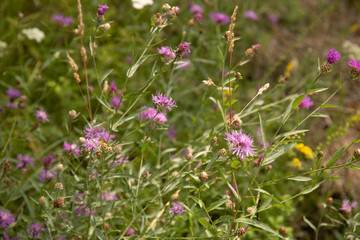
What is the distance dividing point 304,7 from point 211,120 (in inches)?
114

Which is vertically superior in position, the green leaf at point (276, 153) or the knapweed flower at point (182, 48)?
the knapweed flower at point (182, 48)

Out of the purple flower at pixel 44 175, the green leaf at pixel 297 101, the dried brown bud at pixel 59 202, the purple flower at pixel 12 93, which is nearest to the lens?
the green leaf at pixel 297 101

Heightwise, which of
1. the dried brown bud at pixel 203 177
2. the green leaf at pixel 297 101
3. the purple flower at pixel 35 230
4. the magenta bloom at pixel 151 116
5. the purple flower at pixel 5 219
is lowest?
the purple flower at pixel 35 230

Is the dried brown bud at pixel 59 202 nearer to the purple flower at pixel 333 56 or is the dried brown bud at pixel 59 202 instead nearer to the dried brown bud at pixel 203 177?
the dried brown bud at pixel 203 177

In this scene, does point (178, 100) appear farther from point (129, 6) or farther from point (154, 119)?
point (129, 6)

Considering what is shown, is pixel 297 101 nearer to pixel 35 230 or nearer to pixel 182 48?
pixel 182 48

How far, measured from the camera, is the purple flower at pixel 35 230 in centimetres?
180

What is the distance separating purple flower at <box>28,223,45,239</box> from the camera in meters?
1.80

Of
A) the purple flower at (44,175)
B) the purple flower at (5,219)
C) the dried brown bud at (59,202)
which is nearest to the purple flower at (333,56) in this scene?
the dried brown bud at (59,202)

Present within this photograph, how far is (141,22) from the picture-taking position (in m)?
3.57

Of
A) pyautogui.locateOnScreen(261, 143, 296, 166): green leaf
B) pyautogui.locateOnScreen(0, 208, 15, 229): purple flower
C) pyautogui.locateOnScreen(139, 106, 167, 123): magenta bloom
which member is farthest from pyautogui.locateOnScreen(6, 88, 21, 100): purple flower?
pyautogui.locateOnScreen(261, 143, 296, 166): green leaf

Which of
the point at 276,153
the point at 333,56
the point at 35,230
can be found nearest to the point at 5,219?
the point at 35,230

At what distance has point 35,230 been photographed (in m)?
1.80

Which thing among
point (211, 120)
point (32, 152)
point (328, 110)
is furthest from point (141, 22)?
point (328, 110)
